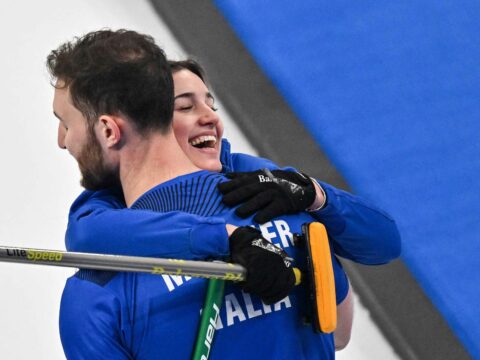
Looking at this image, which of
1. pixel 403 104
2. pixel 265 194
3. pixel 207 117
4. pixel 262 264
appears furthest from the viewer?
pixel 403 104

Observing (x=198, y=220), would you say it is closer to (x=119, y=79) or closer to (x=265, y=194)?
(x=265, y=194)

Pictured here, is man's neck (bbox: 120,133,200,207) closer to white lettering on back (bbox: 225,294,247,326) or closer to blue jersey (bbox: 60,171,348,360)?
blue jersey (bbox: 60,171,348,360)

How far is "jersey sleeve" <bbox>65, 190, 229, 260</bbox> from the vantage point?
4.45 ft

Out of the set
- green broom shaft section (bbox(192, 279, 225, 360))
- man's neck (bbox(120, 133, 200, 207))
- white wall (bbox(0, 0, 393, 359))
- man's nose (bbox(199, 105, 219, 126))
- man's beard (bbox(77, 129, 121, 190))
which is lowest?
green broom shaft section (bbox(192, 279, 225, 360))

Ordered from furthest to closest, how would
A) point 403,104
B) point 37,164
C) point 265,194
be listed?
point 403,104, point 37,164, point 265,194

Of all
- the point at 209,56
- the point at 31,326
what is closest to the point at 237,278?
the point at 31,326

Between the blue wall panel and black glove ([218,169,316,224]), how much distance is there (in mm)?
831

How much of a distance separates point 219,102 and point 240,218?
1020 millimetres

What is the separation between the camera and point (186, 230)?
1.36 metres

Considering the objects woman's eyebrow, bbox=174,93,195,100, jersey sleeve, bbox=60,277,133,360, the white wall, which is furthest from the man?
the white wall

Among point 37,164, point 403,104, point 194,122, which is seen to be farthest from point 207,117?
point 403,104

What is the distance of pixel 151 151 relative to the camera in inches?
58.7

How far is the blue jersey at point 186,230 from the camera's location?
136 centimetres

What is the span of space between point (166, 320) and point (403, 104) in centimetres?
118
